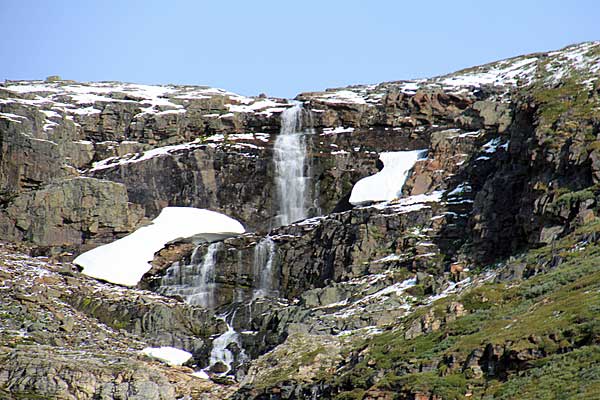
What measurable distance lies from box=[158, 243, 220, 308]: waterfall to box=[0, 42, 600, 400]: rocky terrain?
0.27 m

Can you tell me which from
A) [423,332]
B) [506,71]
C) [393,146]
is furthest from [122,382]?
[506,71]

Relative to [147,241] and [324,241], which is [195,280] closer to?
[147,241]

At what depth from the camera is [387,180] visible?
285 feet

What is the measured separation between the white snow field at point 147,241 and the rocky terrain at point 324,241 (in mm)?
1032

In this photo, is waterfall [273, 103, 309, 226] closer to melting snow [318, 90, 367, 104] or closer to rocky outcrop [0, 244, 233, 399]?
melting snow [318, 90, 367, 104]

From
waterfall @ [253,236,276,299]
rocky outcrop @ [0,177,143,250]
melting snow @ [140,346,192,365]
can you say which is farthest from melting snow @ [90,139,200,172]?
melting snow @ [140,346,192,365]

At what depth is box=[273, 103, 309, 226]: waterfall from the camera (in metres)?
91.0

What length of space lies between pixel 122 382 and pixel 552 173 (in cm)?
2813

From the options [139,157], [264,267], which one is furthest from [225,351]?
[139,157]

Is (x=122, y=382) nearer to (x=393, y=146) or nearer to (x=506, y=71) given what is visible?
(x=393, y=146)

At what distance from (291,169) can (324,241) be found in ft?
50.1

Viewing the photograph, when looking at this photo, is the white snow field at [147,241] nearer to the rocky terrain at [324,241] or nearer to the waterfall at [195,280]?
the rocky terrain at [324,241]

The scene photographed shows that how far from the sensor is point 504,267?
60781mm

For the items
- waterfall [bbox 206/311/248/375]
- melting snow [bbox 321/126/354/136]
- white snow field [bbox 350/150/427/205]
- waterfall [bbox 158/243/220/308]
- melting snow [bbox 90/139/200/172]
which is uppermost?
melting snow [bbox 321/126/354/136]
